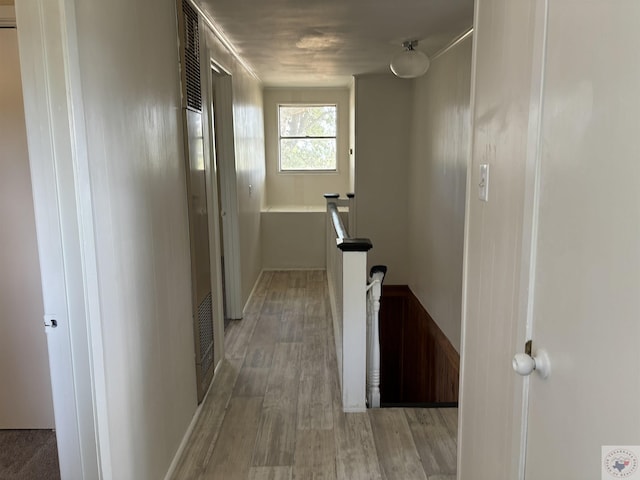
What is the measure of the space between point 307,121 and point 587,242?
19.9 ft

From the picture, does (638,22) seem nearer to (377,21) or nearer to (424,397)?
(377,21)

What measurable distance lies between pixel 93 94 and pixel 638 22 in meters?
1.39

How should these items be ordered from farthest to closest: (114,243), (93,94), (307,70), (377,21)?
(307,70) → (377,21) → (114,243) → (93,94)

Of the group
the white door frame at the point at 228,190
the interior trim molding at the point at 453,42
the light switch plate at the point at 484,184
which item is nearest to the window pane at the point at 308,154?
the interior trim molding at the point at 453,42

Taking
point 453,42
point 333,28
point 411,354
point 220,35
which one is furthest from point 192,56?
point 411,354

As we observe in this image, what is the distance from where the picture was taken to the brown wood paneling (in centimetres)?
395

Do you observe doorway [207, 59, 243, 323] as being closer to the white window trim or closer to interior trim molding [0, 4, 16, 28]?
interior trim molding [0, 4, 16, 28]

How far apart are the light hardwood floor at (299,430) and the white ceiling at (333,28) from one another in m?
2.27

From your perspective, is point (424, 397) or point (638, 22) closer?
point (638, 22)

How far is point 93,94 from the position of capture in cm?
147

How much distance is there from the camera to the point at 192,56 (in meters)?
2.62

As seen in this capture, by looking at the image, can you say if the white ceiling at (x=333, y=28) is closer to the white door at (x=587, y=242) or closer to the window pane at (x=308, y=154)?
the window pane at (x=308, y=154)

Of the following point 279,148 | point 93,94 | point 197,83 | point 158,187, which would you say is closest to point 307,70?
point 279,148

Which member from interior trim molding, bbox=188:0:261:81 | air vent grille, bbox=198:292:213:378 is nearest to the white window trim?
interior trim molding, bbox=188:0:261:81
